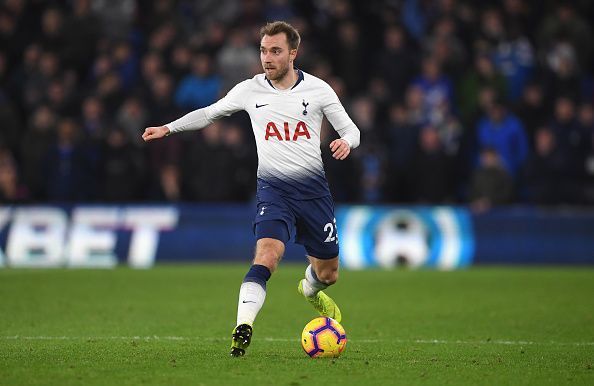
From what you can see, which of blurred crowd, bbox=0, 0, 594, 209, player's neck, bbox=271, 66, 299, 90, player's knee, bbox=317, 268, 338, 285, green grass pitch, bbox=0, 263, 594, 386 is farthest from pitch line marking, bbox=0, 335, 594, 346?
blurred crowd, bbox=0, 0, 594, 209

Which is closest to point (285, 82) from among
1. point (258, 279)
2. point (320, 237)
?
point (320, 237)

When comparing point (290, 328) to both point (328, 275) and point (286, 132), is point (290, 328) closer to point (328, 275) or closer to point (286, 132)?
point (328, 275)

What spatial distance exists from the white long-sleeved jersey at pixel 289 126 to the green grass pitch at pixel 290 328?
1.46m

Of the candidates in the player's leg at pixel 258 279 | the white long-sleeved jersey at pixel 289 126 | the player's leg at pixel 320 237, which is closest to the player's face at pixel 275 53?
the white long-sleeved jersey at pixel 289 126

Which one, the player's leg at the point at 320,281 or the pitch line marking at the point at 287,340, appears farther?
the pitch line marking at the point at 287,340

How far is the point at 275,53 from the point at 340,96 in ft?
36.2

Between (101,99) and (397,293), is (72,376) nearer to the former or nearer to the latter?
(397,293)

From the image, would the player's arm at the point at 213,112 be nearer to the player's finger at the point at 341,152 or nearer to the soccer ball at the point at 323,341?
the player's finger at the point at 341,152

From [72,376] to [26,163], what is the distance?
1330cm

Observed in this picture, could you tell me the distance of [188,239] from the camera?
66.7 feet

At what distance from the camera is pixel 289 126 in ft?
31.6

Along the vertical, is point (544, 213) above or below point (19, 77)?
below

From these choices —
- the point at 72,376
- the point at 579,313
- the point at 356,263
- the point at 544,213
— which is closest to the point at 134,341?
the point at 72,376

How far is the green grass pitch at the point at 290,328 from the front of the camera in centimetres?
833
